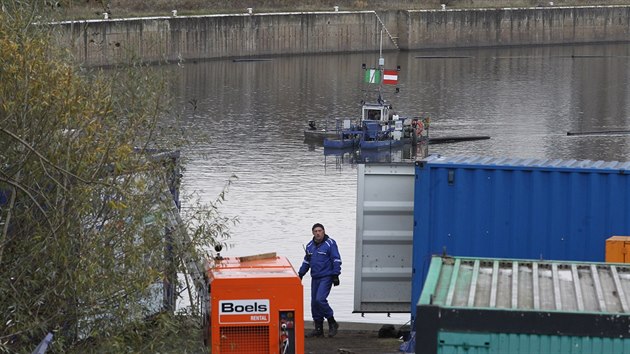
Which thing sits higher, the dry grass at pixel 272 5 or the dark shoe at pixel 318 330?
the dry grass at pixel 272 5

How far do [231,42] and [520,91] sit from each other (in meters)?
20.9

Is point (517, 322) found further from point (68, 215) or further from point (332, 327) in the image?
point (332, 327)

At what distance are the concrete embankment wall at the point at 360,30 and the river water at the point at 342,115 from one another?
1.28 meters

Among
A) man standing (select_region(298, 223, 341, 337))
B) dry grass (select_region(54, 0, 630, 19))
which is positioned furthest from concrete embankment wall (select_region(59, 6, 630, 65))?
man standing (select_region(298, 223, 341, 337))

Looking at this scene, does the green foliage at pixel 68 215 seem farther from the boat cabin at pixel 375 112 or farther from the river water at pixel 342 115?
the boat cabin at pixel 375 112

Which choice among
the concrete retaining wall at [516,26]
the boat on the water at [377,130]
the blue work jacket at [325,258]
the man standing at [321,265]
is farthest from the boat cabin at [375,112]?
the concrete retaining wall at [516,26]

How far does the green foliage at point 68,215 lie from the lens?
1081 cm

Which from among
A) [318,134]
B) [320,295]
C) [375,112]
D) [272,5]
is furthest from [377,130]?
[272,5]

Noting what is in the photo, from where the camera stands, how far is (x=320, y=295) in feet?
50.0

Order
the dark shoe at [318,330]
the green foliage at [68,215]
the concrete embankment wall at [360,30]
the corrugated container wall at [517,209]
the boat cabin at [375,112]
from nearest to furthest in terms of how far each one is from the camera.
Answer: the green foliage at [68,215] < the corrugated container wall at [517,209] < the dark shoe at [318,330] < the boat cabin at [375,112] < the concrete embankment wall at [360,30]

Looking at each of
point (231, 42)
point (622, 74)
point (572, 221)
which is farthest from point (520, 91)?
point (572, 221)

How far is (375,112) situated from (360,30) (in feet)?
145

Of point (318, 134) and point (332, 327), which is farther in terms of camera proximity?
point (318, 134)

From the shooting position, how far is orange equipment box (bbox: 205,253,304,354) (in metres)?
12.3
